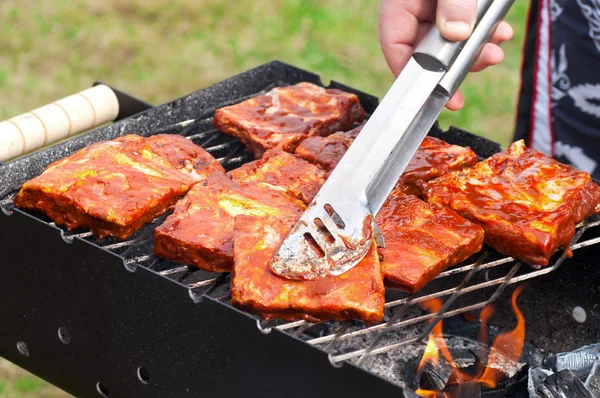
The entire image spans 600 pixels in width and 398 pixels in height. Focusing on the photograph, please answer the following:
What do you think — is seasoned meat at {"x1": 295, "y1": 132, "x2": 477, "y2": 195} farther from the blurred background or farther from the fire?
the blurred background

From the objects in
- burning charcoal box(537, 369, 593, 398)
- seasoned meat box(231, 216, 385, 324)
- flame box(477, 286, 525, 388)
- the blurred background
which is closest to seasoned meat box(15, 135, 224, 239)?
seasoned meat box(231, 216, 385, 324)

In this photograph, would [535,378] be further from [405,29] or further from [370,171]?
[405,29]

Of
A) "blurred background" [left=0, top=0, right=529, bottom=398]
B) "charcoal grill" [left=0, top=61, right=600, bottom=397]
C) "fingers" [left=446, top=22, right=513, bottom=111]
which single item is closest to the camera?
"charcoal grill" [left=0, top=61, right=600, bottom=397]

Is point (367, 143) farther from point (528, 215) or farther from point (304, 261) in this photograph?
point (528, 215)

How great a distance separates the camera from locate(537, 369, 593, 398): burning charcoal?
2734 mm

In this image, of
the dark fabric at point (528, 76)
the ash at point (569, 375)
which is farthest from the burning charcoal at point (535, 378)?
the dark fabric at point (528, 76)

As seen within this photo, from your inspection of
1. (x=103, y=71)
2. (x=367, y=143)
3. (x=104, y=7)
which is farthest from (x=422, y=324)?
(x=104, y=7)

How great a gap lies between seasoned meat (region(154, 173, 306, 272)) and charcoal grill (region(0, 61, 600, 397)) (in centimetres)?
9

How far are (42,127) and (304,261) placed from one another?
1.60 meters

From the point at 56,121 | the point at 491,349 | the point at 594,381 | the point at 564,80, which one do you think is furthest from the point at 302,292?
the point at 564,80

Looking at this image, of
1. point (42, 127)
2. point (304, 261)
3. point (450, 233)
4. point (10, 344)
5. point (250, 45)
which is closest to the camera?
point (304, 261)

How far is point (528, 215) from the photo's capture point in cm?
301

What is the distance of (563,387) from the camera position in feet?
9.05

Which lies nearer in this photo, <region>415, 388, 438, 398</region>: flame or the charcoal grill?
the charcoal grill
